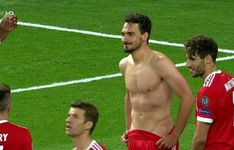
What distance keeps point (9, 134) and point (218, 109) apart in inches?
82.8

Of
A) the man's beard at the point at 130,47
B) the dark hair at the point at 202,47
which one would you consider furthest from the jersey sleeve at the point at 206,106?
the man's beard at the point at 130,47

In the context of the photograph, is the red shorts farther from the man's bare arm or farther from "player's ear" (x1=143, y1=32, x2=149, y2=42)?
"player's ear" (x1=143, y1=32, x2=149, y2=42)

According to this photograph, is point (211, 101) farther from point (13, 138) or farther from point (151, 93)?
point (13, 138)

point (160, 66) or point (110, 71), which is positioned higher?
point (160, 66)

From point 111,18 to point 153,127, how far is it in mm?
11948

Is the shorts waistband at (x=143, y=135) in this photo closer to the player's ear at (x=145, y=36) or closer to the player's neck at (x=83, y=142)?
the player's ear at (x=145, y=36)

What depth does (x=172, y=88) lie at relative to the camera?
1118 cm

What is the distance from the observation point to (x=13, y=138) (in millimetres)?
9984

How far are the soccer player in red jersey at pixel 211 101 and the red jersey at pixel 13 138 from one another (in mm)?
1729

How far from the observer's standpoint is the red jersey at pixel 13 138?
998 cm

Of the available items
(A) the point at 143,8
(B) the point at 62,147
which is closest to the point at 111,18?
(A) the point at 143,8

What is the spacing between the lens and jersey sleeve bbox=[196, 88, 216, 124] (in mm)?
10203

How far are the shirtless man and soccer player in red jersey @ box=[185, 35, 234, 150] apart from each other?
76 cm

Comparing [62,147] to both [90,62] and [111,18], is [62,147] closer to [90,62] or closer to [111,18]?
[90,62]
